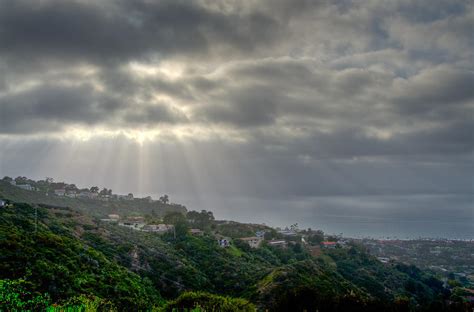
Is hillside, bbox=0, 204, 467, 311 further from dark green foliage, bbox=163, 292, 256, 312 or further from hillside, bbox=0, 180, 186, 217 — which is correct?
hillside, bbox=0, 180, 186, 217

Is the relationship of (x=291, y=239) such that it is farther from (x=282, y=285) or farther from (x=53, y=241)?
(x=53, y=241)

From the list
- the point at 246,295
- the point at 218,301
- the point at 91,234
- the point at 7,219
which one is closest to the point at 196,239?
the point at 91,234

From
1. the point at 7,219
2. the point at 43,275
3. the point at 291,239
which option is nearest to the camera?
the point at 43,275

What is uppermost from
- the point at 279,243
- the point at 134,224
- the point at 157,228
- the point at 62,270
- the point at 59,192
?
the point at 59,192

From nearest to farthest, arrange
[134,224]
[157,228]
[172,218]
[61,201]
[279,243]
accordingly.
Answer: [157,228], [134,224], [172,218], [279,243], [61,201]

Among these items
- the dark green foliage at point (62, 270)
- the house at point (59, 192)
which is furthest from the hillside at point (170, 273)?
the house at point (59, 192)

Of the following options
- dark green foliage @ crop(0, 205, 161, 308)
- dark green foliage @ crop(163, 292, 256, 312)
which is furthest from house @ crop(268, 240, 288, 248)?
dark green foliage @ crop(163, 292, 256, 312)

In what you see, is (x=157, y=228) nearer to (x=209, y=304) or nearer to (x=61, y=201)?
(x=61, y=201)

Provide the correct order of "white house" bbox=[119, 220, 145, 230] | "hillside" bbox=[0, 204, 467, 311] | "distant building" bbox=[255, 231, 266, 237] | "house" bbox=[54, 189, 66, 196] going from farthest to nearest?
"house" bbox=[54, 189, 66, 196] < "distant building" bbox=[255, 231, 266, 237] < "white house" bbox=[119, 220, 145, 230] < "hillside" bbox=[0, 204, 467, 311]

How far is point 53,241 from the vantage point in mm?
50594

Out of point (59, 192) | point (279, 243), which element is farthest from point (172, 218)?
Result: point (59, 192)

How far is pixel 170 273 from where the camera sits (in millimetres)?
67500

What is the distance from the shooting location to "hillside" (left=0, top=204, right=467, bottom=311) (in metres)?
38.7

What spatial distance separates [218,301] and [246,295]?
35.0 metres
